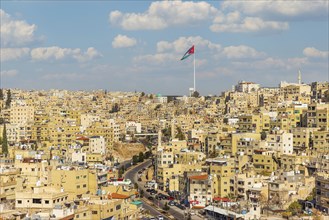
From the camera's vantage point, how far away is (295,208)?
31531 millimetres

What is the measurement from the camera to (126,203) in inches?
1158

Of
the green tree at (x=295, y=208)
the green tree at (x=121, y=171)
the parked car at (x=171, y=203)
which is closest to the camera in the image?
the green tree at (x=295, y=208)

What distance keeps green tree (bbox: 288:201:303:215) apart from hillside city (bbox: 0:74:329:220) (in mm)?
57

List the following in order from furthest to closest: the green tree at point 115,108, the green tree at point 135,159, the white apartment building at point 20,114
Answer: the green tree at point 115,108
the white apartment building at point 20,114
the green tree at point 135,159

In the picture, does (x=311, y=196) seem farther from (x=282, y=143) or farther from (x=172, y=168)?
(x=172, y=168)

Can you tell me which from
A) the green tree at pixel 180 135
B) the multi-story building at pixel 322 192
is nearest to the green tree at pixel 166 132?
the green tree at pixel 180 135

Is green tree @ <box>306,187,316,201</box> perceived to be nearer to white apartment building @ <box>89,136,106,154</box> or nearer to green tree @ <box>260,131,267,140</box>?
green tree @ <box>260,131,267,140</box>

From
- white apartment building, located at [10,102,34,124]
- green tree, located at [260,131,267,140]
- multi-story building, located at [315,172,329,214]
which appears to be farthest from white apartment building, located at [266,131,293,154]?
white apartment building, located at [10,102,34,124]

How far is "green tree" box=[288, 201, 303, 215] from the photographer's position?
31.0 m

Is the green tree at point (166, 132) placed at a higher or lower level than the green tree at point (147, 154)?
higher

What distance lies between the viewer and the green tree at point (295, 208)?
31.0 m

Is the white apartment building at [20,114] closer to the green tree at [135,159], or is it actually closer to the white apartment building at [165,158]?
the green tree at [135,159]

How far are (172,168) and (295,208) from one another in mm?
13443

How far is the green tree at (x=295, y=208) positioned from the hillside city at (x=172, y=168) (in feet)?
0.19
